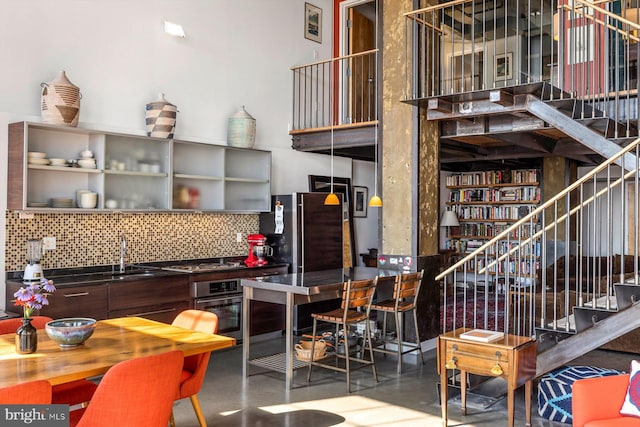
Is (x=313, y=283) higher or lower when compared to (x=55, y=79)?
lower

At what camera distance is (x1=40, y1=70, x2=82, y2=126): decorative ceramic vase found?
5.29m

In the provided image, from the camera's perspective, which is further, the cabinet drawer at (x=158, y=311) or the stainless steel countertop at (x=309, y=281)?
the cabinet drawer at (x=158, y=311)

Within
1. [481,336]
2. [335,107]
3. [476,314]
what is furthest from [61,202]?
[476,314]

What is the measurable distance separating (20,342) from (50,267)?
285 centimetres

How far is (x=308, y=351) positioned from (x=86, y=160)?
2865 millimetres

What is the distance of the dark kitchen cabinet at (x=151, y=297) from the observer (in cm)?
538

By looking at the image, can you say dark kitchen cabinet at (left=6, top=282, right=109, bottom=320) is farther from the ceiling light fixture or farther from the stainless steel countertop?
the ceiling light fixture

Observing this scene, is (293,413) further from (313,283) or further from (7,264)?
(7,264)

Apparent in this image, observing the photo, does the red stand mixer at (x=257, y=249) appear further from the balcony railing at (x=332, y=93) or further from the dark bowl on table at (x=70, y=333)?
the dark bowl on table at (x=70, y=333)

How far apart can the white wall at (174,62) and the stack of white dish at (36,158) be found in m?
0.30

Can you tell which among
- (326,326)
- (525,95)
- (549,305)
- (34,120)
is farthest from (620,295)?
(34,120)

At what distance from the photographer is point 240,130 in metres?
7.10

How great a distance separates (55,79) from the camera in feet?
17.9

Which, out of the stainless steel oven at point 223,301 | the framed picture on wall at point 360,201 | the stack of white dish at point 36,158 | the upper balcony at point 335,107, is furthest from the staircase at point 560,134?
the stack of white dish at point 36,158
